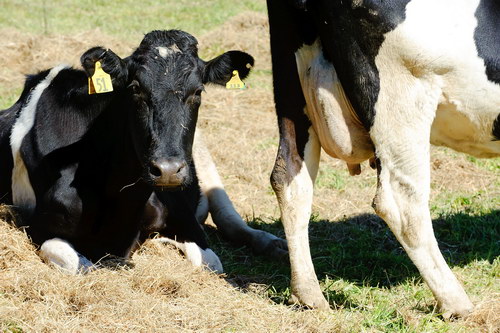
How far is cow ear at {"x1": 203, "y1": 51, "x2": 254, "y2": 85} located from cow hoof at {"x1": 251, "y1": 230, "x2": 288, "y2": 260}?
1.44m

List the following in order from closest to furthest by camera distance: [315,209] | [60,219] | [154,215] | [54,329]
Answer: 1. [54,329]
2. [60,219]
3. [154,215]
4. [315,209]

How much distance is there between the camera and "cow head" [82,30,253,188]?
4.97 meters

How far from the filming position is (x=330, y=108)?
4.93m

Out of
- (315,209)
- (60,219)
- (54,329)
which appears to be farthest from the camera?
(315,209)

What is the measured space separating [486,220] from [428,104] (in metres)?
2.58

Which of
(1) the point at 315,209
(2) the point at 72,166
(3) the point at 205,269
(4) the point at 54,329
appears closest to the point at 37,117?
(2) the point at 72,166

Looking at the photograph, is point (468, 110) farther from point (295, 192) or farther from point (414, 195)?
point (295, 192)

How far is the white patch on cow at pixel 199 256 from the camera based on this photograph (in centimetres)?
581

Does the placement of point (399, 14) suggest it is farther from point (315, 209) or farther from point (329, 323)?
point (315, 209)

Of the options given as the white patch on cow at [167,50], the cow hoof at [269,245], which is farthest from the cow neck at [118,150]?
the cow hoof at [269,245]

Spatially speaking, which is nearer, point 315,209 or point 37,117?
point 37,117

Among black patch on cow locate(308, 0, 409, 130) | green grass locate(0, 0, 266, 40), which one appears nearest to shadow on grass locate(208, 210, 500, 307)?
black patch on cow locate(308, 0, 409, 130)

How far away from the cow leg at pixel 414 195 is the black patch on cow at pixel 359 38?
18 cm

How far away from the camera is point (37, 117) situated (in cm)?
603
